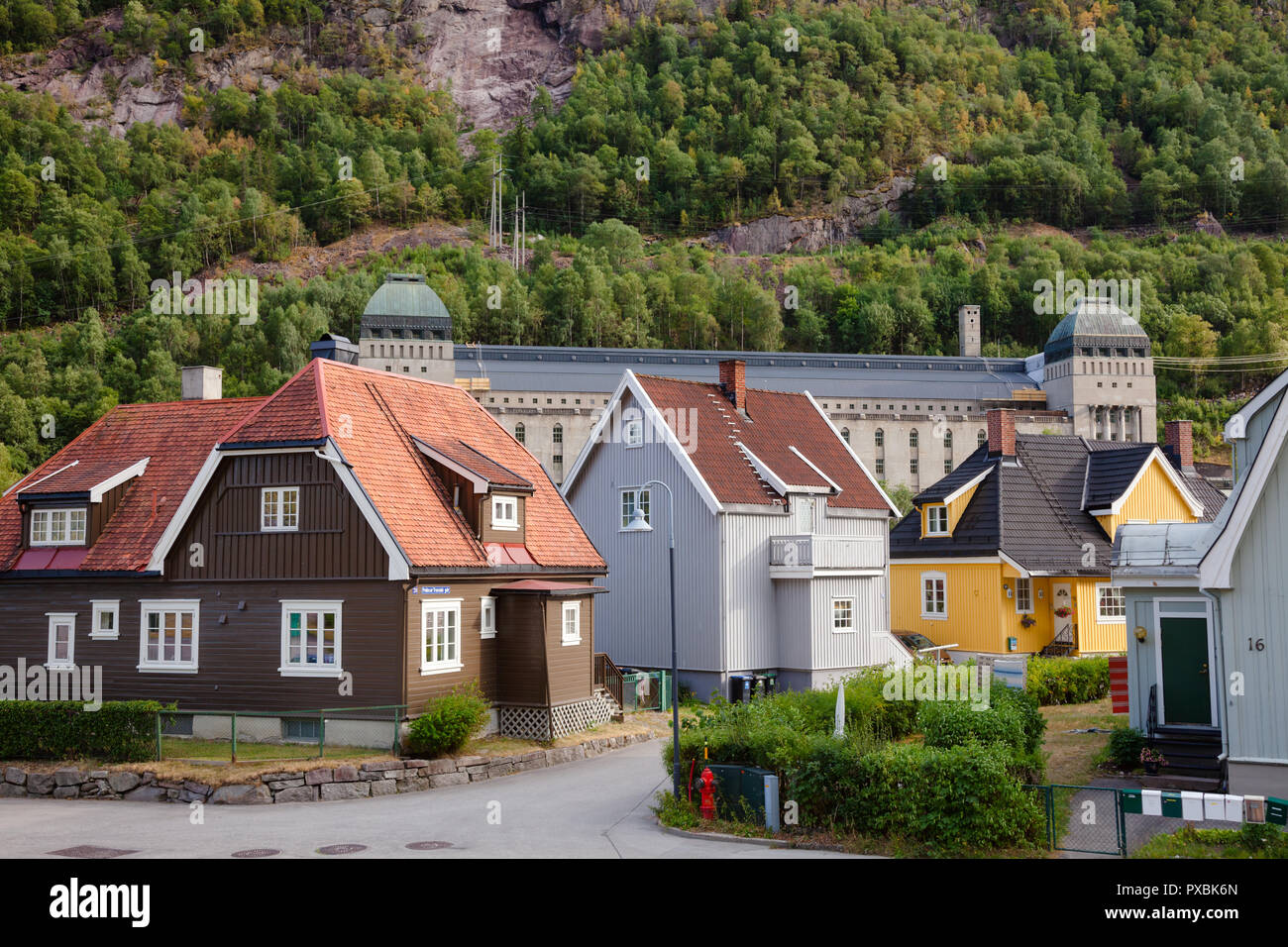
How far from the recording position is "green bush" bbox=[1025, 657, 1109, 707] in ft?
102

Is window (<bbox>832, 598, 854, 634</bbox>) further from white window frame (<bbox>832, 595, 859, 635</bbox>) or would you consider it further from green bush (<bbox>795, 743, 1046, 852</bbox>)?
green bush (<bbox>795, 743, 1046, 852</bbox>)

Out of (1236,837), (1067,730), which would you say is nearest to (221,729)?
(1067,730)

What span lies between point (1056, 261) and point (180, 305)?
121 metres

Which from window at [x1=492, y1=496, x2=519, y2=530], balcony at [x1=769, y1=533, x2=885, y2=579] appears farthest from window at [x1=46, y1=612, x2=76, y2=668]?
balcony at [x1=769, y1=533, x2=885, y2=579]

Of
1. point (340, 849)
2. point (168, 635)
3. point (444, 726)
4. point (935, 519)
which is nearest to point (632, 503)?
point (935, 519)

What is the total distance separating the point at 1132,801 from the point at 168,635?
21.0m

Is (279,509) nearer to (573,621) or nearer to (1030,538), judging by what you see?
(573,621)

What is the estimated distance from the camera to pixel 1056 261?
174250 mm

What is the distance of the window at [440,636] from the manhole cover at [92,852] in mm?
8565


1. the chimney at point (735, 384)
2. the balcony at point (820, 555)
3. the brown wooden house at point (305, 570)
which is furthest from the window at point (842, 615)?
the brown wooden house at point (305, 570)

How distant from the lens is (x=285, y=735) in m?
25.4

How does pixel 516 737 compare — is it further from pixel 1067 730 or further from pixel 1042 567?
pixel 1042 567

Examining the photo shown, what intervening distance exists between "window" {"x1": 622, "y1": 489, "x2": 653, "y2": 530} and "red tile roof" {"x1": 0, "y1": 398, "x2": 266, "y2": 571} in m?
11.4

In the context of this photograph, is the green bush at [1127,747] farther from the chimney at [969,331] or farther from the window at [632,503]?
the chimney at [969,331]
